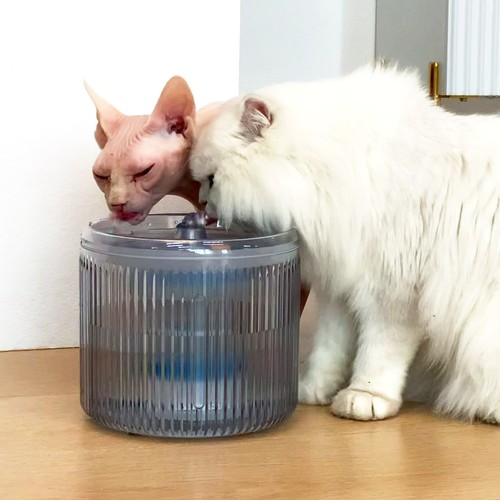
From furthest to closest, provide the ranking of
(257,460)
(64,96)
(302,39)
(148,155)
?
(302,39) → (64,96) → (148,155) → (257,460)

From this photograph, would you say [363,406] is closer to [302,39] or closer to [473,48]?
[473,48]

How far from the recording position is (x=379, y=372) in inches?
42.6

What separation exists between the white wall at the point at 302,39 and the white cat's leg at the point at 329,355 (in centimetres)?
87

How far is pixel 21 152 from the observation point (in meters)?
1.27

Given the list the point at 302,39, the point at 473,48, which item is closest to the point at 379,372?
the point at 473,48

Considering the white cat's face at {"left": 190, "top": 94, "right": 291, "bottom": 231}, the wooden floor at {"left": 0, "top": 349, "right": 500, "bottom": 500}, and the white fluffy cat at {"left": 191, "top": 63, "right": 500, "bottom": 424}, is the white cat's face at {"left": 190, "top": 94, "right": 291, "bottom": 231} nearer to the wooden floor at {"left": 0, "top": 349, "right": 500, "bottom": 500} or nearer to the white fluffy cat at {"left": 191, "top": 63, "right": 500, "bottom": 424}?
the white fluffy cat at {"left": 191, "top": 63, "right": 500, "bottom": 424}

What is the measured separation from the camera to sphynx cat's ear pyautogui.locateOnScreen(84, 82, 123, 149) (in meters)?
1.10

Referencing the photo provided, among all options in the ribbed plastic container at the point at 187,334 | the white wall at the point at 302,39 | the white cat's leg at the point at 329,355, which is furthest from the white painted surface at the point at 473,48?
the ribbed plastic container at the point at 187,334

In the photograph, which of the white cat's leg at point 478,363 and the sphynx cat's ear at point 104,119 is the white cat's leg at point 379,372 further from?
the sphynx cat's ear at point 104,119

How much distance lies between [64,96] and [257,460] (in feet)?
2.01

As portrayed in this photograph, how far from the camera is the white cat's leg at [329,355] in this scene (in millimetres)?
1141

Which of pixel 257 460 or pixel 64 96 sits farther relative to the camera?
pixel 64 96

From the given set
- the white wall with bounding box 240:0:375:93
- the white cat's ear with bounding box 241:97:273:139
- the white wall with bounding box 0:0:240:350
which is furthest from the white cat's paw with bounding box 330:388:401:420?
the white wall with bounding box 240:0:375:93

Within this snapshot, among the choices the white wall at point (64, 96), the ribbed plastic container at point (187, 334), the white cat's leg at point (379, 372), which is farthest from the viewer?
the white wall at point (64, 96)
